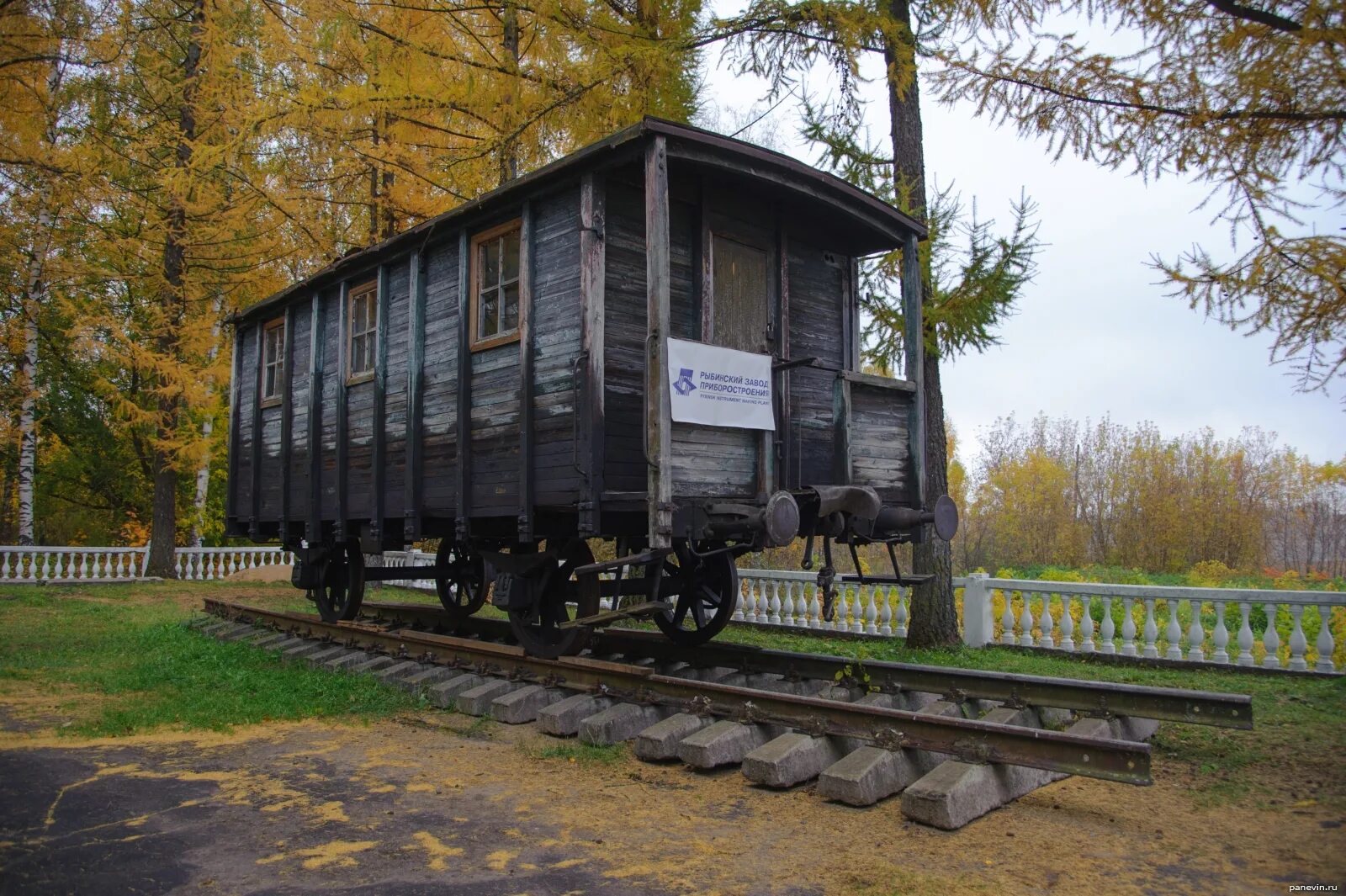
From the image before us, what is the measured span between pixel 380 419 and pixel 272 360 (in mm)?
3888

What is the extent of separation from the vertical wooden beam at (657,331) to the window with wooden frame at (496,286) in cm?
165

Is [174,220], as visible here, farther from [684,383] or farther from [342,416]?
[684,383]

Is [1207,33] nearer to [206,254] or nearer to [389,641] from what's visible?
[389,641]

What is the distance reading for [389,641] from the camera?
8805mm

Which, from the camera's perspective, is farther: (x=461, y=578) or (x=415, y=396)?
(x=461, y=578)

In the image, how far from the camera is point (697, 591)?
27.9 feet

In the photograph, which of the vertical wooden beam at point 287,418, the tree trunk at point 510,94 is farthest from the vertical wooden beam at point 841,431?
the vertical wooden beam at point 287,418

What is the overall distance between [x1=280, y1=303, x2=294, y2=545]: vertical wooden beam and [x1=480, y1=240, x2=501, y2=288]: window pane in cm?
445

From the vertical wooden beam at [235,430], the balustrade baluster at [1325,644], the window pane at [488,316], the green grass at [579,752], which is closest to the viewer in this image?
the green grass at [579,752]

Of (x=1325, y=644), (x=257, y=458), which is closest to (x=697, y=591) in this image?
(x=1325, y=644)

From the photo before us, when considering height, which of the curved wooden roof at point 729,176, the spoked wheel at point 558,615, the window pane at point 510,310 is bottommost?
the spoked wheel at point 558,615

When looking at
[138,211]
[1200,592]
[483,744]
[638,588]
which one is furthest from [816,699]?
[138,211]

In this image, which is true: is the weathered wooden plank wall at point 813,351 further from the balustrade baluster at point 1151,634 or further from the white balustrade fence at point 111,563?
the white balustrade fence at point 111,563

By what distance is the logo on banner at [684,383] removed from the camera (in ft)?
21.0
